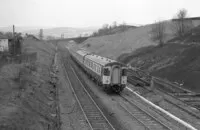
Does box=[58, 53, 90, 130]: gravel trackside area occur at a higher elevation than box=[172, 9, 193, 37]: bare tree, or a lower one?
lower

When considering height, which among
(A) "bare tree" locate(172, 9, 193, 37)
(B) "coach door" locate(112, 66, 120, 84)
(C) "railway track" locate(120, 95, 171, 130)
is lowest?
(C) "railway track" locate(120, 95, 171, 130)

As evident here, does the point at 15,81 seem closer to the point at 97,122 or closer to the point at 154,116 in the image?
the point at 97,122

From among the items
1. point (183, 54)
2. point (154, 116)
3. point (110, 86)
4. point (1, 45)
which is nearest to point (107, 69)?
point (110, 86)

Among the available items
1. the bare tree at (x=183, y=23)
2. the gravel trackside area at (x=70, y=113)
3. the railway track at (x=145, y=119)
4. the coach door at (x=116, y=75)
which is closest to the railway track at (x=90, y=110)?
the gravel trackside area at (x=70, y=113)

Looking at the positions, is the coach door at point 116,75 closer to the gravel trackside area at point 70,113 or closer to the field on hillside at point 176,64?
the gravel trackside area at point 70,113

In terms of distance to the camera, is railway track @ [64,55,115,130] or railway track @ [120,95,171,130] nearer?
railway track @ [120,95,171,130]

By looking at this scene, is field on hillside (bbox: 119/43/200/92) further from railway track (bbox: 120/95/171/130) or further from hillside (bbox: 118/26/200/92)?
railway track (bbox: 120/95/171/130)

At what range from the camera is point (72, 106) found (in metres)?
20.2

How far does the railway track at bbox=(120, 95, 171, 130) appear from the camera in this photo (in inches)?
612

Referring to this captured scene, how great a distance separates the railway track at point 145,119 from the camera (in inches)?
612

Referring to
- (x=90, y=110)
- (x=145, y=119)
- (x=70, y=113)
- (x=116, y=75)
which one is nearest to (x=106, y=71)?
(x=116, y=75)

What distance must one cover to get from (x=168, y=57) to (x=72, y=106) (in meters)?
23.5

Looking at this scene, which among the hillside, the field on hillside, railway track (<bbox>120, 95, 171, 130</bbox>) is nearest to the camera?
railway track (<bbox>120, 95, 171, 130</bbox>)

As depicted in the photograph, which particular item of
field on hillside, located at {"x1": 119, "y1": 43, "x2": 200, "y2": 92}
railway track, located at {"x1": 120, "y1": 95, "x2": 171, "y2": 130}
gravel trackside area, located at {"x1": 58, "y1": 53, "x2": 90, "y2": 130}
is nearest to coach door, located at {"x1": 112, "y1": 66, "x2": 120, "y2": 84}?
railway track, located at {"x1": 120, "y1": 95, "x2": 171, "y2": 130}
